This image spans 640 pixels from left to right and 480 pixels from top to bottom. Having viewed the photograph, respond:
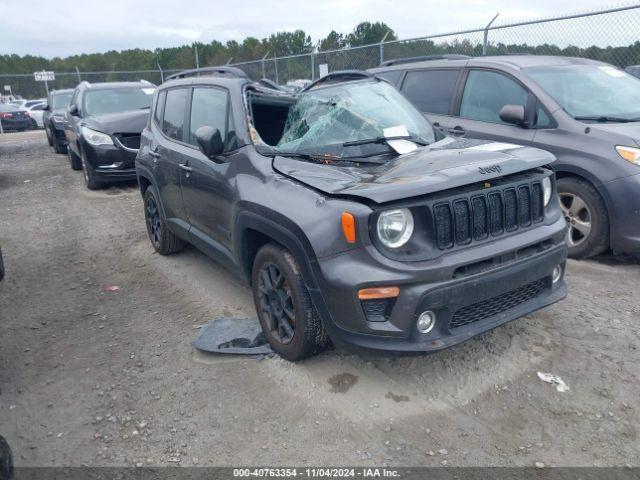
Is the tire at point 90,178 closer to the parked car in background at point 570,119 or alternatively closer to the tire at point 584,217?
the parked car in background at point 570,119

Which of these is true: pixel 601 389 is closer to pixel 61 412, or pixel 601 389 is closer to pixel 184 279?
pixel 61 412

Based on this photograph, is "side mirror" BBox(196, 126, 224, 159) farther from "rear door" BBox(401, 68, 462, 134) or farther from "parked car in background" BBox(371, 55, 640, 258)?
"rear door" BBox(401, 68, 462, 134)

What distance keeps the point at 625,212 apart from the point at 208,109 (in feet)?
11.9

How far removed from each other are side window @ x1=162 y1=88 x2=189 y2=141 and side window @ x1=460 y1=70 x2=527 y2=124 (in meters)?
3.03

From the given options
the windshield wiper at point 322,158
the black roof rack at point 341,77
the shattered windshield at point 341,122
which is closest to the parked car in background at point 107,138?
the black roof rack at point 341,77

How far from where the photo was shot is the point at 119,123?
887 centimetres

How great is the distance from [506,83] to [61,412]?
16.4ft

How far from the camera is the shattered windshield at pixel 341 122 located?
3803 mm

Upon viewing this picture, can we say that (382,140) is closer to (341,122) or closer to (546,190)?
(341,122)

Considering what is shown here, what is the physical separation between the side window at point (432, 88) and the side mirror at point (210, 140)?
10.8 feet

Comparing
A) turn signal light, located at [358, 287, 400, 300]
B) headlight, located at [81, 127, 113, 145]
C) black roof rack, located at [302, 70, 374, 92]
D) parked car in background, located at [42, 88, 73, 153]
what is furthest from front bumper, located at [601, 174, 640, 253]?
parked car in background, located at [42, 88, 73, 153]

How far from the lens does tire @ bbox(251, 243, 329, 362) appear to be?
3.19m

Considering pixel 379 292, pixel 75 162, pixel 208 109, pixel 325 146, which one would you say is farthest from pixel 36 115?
pixel 379 292

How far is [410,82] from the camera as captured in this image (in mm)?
6609
